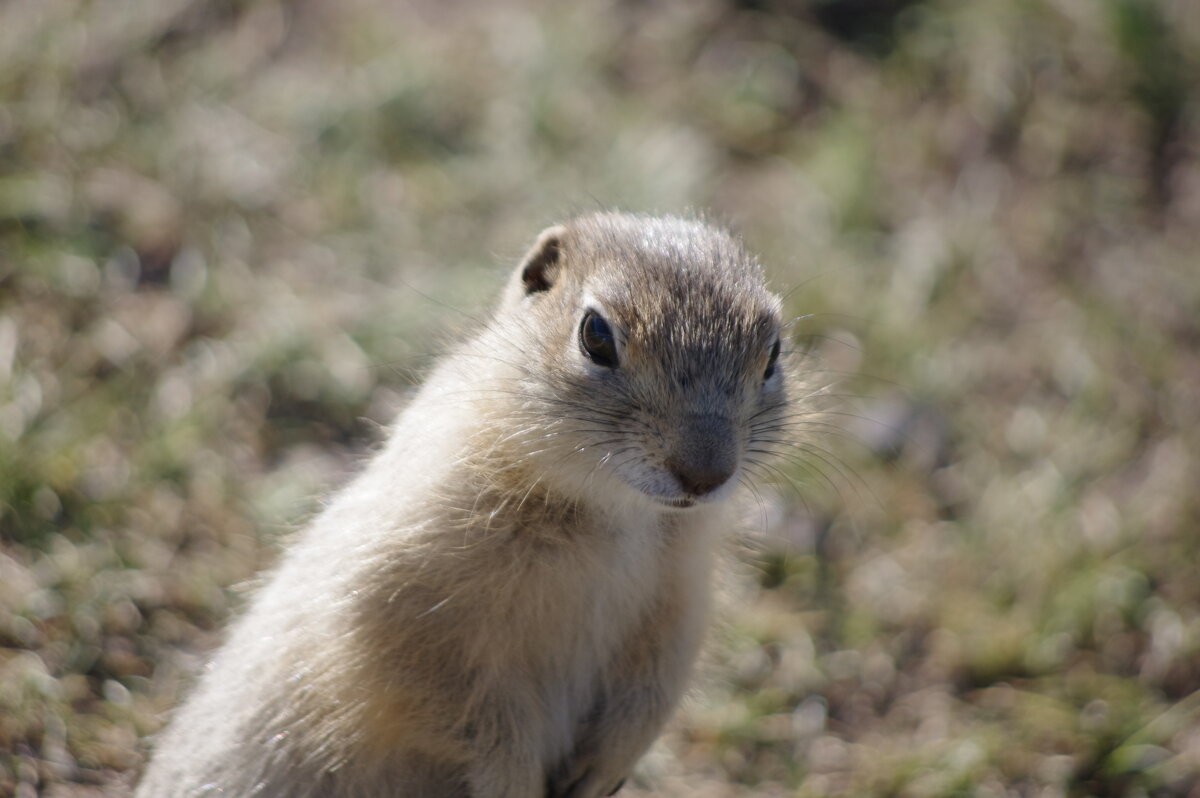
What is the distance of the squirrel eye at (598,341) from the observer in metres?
3.85

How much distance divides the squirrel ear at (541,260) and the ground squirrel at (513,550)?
0.01m

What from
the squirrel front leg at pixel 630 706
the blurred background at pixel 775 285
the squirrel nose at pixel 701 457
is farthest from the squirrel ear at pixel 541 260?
the squirrel front leg at pixel 630 706

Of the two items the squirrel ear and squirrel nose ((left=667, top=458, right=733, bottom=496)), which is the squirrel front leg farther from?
the squirrel ear

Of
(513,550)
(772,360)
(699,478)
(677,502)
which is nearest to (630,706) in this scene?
(513,550)

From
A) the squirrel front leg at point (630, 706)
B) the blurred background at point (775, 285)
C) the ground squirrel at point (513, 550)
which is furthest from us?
the blurred background at point (775, 285)

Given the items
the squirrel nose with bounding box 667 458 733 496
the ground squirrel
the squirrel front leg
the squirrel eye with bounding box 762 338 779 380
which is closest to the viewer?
the squirrel nose with bounding box 667 458 733 496

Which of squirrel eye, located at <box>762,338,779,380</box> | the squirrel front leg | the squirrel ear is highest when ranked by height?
the squirrel ear

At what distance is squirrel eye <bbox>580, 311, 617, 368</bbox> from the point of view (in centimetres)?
385

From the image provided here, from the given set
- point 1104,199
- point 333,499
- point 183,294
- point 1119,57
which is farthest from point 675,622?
point 1119,57

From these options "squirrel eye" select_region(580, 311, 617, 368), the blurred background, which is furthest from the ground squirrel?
the blurred background

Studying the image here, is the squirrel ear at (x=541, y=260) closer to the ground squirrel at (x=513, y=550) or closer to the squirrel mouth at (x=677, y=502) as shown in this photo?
the ground squirrel at (x=513, y=550)

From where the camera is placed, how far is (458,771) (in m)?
4.07

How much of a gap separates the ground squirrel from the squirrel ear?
12 millimetres

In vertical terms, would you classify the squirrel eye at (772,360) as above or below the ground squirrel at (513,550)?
above
